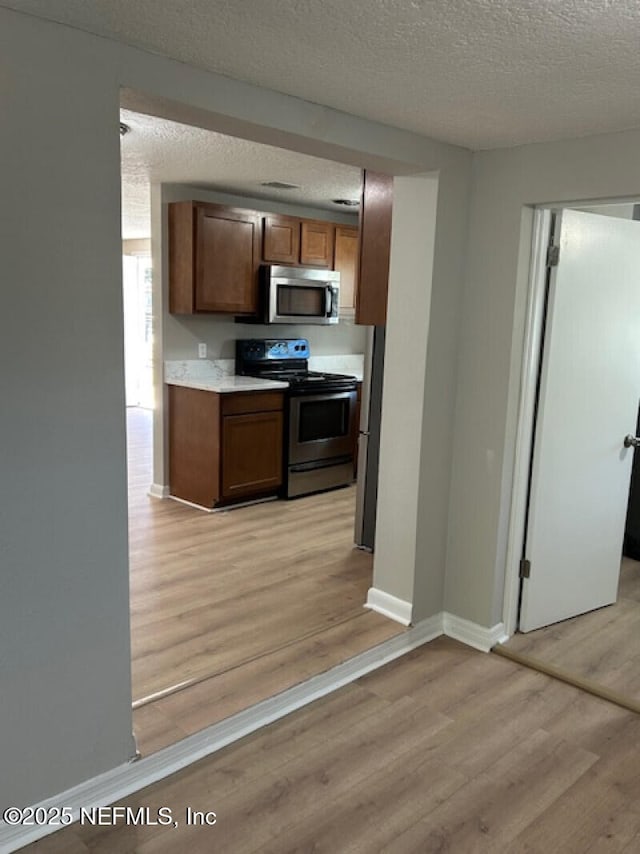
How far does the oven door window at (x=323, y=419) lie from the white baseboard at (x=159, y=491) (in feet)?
3.46

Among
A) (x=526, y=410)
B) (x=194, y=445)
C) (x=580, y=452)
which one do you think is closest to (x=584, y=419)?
(x=580, y=452)

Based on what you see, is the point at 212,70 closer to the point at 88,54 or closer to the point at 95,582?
the point at 88,54

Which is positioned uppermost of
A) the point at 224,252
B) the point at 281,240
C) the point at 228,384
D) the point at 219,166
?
the point at 219,166

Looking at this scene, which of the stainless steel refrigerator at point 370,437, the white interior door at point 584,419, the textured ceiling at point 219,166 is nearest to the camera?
the white interior door at point 584,419

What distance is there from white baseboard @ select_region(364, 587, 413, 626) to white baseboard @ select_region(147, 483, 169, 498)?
223cm

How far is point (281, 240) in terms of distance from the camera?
5141 mm

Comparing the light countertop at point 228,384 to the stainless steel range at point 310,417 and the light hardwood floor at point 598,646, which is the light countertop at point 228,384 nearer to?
Result: the stainless steel range at point 310,417

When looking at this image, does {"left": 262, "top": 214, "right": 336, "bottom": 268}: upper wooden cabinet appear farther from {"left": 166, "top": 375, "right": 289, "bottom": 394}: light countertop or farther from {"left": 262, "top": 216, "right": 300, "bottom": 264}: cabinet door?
{"left": 166, "top": 375, "right": 289, "bottom": 394}: light countertop

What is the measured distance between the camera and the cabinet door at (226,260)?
4.66 meters

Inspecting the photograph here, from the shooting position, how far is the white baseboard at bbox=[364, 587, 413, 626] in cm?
308

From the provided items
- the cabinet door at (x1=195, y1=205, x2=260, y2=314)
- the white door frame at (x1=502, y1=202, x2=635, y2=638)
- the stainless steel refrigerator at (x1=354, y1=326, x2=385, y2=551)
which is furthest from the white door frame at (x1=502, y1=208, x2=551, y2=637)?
the cabinet door at (x1=195, y1=205, x2=260, y2=314)

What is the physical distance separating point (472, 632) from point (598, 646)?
0.58m

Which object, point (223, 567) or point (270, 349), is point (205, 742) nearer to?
point (223, 567)

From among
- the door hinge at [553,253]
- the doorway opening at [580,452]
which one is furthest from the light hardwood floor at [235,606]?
the door hinge at [553,253]
